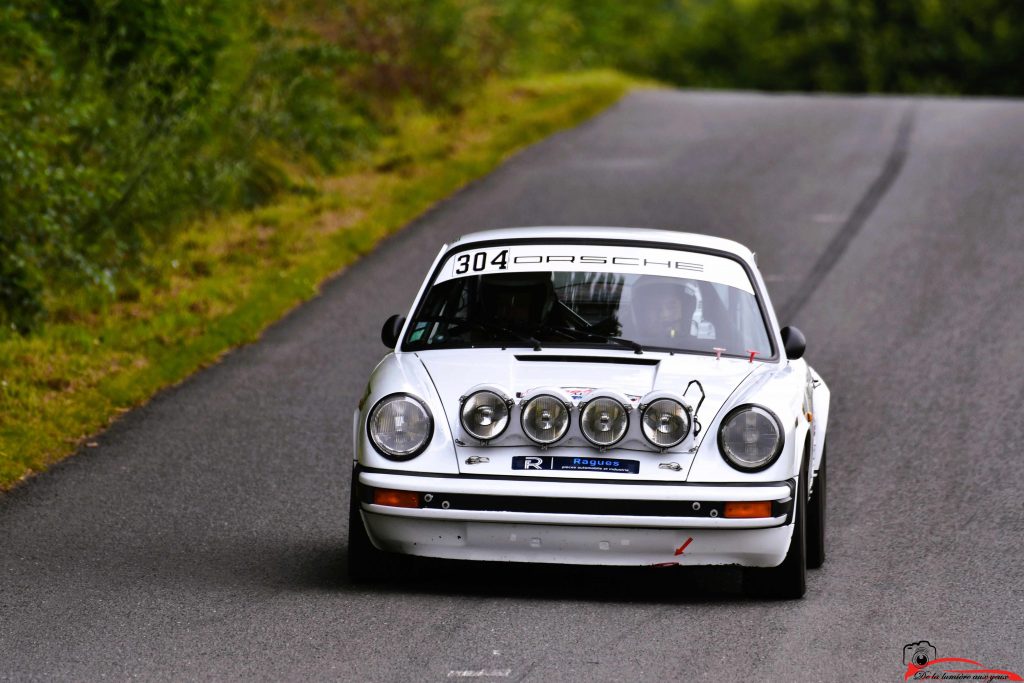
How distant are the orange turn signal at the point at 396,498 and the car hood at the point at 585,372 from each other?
328 mm

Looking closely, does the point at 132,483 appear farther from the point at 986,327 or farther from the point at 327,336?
the point at 986,327

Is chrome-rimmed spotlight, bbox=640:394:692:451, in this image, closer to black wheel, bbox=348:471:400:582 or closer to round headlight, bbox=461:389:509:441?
round headlight, bbox=461:389:509:441

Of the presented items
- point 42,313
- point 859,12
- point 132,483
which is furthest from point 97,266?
point 859,12

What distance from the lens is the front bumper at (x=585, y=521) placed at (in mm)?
6426

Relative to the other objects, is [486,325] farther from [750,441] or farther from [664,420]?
[750,441]

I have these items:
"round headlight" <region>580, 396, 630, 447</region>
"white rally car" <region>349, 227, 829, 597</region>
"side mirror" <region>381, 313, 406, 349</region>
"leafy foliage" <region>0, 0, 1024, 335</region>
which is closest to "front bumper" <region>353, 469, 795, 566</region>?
"white rally car" <region>349, 227, 829, 597</region>

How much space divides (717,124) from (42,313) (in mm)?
13254

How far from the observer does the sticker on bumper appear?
6.52 m

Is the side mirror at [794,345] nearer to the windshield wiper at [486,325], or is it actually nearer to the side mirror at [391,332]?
the windshield wiper at [486,325]

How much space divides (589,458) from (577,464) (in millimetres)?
55

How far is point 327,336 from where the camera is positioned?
12.6 meters

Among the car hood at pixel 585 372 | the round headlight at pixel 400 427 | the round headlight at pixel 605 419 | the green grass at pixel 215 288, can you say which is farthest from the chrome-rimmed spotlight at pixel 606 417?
the green grass at pixel 215 288

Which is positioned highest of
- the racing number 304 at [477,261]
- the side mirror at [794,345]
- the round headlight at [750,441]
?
the racing number 304 at [477,261]
